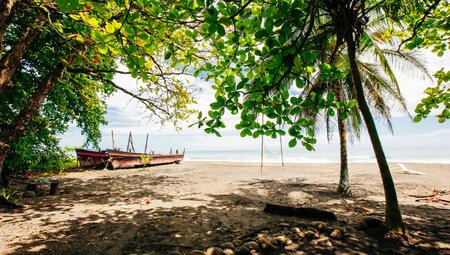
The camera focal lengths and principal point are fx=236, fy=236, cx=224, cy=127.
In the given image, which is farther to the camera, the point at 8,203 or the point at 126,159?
the point at 126,159

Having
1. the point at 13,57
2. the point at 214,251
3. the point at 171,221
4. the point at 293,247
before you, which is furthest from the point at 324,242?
the point at 13,57

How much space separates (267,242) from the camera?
385cm

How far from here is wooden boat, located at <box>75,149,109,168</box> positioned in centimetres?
1852

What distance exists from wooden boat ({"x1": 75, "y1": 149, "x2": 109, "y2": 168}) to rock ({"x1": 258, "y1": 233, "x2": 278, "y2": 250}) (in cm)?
1736

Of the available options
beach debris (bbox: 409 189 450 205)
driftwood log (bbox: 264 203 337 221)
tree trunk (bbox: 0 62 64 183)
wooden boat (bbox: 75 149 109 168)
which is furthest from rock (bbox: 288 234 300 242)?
wooden boat (bbox: 75 149 109 168)

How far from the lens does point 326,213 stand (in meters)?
5.35

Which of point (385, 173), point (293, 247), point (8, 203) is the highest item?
point (385, 173)

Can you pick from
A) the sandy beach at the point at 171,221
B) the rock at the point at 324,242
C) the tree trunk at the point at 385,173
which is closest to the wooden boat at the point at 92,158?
the sandy beach at the point at 171,221

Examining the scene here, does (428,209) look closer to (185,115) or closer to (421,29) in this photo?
(421,29)

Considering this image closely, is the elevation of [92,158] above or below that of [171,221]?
above

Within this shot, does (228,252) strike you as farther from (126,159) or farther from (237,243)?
(126,159)

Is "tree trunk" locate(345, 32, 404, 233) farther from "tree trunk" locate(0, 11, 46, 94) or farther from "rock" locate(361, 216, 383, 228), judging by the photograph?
"tree trunk" locate(0, 11, 46, 94)

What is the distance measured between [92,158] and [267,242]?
18.6 meters

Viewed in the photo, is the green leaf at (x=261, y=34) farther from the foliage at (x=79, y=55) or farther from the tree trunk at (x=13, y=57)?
the tree trunk at (x=13, y=57)
